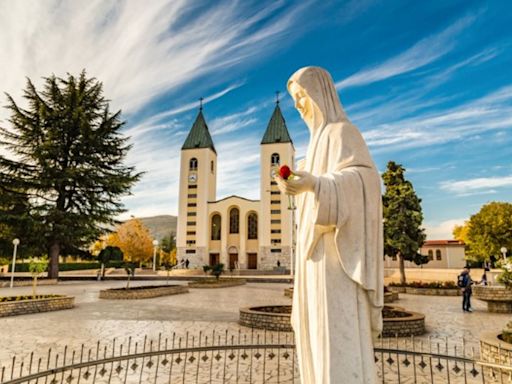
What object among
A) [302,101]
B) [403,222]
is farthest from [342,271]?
[403,222]

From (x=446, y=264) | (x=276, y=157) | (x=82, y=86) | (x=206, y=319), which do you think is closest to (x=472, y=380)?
(x=206, y=319)

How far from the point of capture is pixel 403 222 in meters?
21.6

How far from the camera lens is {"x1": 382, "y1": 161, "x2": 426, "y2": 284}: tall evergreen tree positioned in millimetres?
21375

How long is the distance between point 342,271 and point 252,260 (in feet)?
166

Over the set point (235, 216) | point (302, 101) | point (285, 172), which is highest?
point (235, 216)

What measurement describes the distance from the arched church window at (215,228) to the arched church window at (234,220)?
2.10 m

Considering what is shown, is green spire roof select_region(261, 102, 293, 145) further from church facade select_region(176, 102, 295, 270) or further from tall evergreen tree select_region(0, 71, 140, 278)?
tall evergreen tree select_region(0, 71, 140, 278)

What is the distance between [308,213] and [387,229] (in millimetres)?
21268

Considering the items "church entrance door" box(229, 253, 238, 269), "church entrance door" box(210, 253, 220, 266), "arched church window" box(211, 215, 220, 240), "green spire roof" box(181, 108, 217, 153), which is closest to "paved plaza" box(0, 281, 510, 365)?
"church entrance door" box(229, 253, 238, 269)

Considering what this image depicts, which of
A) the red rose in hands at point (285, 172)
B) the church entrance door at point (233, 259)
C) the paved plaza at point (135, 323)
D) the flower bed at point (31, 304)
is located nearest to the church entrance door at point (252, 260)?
the church entrance door at point (233, 259)

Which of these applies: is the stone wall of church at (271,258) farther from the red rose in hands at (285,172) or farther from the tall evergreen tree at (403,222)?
the red rose in hands at (285,172)

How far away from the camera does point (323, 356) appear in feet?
6.85

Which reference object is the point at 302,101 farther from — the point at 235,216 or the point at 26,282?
the point at 235,216

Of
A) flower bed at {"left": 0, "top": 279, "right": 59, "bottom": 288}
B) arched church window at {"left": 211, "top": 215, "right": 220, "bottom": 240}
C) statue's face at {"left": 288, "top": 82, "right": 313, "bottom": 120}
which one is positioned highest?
arched church window at {"left": 211, "top": 215, "right": 220, "bottom": 240}
